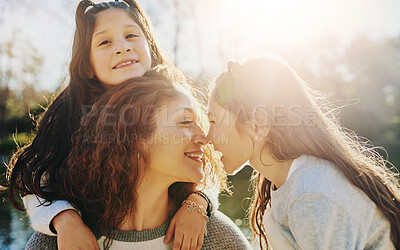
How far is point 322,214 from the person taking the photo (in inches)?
68.7

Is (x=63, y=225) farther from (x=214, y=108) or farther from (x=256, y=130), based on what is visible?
(x=256, y=130)

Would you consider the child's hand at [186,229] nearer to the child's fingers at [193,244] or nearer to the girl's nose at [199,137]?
the child's fingers at [193,244]

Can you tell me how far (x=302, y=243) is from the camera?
1808mm

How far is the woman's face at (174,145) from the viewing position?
2129mm

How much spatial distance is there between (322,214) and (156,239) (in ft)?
2.76

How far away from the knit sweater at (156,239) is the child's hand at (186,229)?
51 millimetres

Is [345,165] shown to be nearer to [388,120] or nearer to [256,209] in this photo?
[256,209]

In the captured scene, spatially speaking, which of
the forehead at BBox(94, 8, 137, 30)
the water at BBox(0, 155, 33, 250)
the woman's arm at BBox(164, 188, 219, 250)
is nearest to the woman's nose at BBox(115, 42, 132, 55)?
the forehead at BBox(94, 8, 137, 30)

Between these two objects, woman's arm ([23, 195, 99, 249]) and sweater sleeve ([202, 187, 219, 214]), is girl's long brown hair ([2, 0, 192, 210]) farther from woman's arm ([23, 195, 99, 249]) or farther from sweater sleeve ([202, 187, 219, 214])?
sweater sleeve ([202, 187, 219, 214])

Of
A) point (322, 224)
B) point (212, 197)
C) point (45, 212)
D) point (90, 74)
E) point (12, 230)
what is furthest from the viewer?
point (12, 230)

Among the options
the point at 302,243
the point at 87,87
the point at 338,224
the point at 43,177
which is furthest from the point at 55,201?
the point at 338,224

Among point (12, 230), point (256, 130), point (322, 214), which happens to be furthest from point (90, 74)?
point (12, 230)

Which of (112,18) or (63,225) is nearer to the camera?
(63,225)

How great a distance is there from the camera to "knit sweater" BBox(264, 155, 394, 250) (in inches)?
69.1
